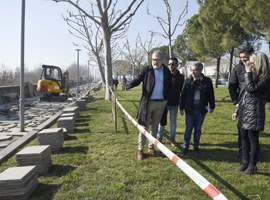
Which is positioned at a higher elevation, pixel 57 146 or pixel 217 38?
pixel 217 38

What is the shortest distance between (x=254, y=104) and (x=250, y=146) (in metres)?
0.75

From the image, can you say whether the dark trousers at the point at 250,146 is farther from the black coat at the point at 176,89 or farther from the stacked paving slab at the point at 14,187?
the stacked paving slab at the point at 14,187

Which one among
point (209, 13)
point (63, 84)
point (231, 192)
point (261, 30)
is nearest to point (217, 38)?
point (209, 13)

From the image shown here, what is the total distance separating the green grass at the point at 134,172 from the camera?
4270mm

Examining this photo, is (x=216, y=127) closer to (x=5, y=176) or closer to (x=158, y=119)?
(x=158, y=119)

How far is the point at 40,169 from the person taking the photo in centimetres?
504

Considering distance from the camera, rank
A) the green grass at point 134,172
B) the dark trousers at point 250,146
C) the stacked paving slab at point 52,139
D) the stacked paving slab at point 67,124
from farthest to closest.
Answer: the stacked paving slab at point 67,124, the stacked paving slab at point 52,139, the dark trousers at point 250,146, the green grass at point 134,172

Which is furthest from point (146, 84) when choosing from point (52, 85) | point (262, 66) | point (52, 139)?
point (52, 85)

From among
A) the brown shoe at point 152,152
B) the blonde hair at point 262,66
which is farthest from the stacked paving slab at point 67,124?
the blonde hair at point 262,66

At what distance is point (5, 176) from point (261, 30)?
14.7 m

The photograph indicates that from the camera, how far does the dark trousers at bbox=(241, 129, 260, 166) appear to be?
4746mm

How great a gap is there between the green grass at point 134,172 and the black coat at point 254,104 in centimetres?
81

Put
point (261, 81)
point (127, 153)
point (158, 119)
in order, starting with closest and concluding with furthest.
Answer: point (261, 81) → point (158, 119) → point (127, 153)

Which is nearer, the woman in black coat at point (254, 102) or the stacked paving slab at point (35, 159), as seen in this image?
the woman in black coat at point (254, 102)
